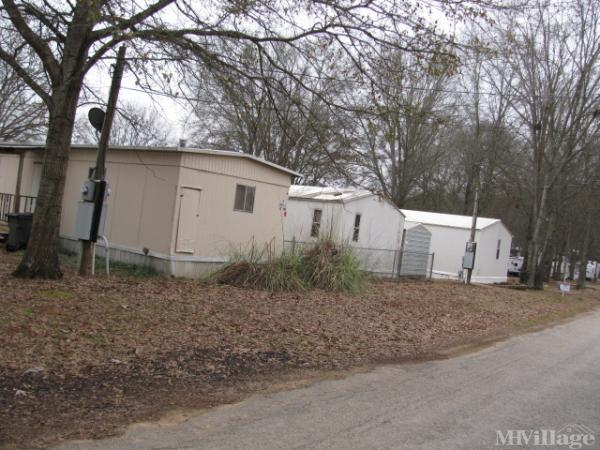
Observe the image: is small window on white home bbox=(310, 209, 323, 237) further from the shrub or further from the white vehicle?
the white vehicle

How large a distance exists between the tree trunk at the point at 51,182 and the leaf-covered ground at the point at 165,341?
469 millimetres

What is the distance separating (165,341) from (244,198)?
865 centimetres

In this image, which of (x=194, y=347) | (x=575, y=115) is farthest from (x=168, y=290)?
(x=575, y=115)

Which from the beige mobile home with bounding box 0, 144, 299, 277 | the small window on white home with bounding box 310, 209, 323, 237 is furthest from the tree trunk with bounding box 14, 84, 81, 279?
the small window on white home with bounding box 310, 209, 323, 237

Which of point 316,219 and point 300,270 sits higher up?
point 316,219

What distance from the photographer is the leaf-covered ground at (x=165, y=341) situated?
16.6 feet

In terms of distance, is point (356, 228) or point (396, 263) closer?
point (356, 228)

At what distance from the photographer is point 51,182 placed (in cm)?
1024

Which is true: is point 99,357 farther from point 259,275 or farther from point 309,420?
point 259,275

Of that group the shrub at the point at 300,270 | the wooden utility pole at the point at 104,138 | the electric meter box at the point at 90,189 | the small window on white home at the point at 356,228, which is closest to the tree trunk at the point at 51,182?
the electric meter box at the point at 90,189

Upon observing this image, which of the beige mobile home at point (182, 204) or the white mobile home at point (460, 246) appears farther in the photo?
the white mobile home at point (460, 246)

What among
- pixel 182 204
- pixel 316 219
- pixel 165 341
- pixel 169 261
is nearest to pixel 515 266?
pixel 316 219

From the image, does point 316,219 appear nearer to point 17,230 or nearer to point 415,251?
point 415,251

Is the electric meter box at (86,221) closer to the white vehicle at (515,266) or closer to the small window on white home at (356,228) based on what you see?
the small window on white home at (356,228)
